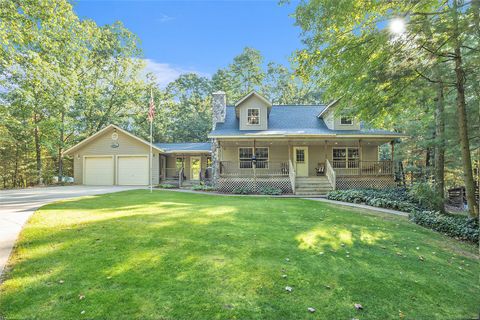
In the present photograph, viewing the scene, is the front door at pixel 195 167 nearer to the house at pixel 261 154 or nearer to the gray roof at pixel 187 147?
the house at pixel 261 154

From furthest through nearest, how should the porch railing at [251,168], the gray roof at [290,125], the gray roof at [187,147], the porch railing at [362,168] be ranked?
1. the gray roof at [187,147]
2. the porch railing at [251,168]
3. the gray roof at [290,125]
4. the porch railing at [362,168]

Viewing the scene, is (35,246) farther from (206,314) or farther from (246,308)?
(246,308)

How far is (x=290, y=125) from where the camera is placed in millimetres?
16656

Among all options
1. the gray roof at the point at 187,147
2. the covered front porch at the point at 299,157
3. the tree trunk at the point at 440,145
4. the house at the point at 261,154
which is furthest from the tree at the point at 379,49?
the gray roof at the point at 187,147

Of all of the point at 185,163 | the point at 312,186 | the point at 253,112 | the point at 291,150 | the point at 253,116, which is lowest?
the point at 312,186

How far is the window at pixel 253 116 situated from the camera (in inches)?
635

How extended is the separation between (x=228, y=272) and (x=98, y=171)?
18965mm

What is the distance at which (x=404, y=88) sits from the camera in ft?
24.5

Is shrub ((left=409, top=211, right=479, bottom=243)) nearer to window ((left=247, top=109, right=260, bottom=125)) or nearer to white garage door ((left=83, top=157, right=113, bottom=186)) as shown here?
window ((left=247, top=109, right=260, bottom=125))

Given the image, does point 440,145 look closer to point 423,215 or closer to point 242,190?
point 423,215

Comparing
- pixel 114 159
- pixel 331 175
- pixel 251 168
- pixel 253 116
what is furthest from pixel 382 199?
pixel 114 159

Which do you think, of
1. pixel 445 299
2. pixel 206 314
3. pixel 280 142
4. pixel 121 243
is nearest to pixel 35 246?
pixel 121 243

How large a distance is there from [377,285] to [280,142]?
1286cm

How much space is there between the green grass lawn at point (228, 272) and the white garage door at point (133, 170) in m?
13.2
